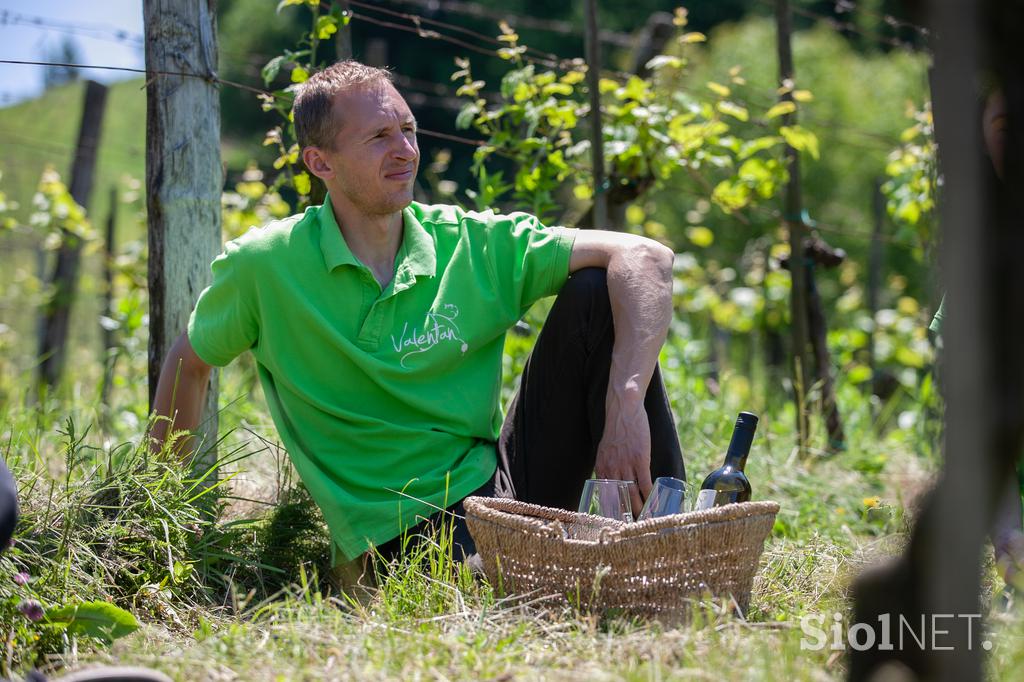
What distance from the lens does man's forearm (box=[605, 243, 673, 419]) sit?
104 inches

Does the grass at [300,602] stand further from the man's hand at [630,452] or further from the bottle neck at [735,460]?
the man's hand at [630,452]

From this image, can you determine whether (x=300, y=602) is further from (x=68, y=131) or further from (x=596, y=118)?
(x=68, y=131)

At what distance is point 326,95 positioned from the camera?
2879 millimetres

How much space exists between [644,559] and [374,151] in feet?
4.13

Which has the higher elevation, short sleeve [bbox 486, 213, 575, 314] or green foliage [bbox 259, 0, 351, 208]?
green foliage [bbox 259, 0, 351, 208]

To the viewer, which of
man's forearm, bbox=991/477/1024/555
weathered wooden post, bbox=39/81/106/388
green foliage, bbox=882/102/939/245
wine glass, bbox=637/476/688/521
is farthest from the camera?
weathered wooden post, bbox=39/81/106/388

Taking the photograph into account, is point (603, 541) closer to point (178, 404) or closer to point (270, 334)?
point (270, 334)

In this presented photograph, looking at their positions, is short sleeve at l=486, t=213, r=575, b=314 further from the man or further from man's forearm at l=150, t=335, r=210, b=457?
man's forearm at l=150, t=335, r=210, b=457

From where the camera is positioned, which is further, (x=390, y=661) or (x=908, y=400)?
(x=908, y=400)

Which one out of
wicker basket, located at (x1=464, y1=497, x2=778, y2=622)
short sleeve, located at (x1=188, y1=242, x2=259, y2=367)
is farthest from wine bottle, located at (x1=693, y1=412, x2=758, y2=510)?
short sleeve, located at (x1=188, y1=242, x2=259, y2=367)

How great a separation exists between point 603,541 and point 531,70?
2.05 meters

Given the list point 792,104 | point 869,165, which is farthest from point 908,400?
point 869,165

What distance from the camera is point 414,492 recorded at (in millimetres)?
2787

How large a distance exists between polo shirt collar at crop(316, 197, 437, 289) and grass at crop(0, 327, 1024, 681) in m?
0.67
